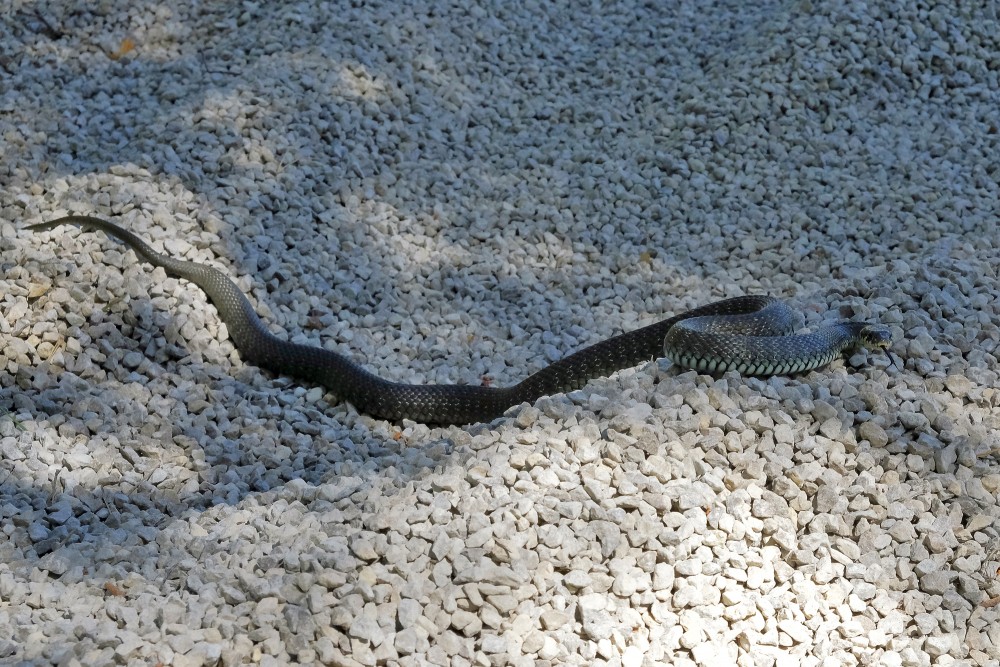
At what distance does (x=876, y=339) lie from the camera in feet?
19.7

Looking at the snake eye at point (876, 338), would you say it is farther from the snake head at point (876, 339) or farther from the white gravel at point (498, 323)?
the white gravel at point (498, 323)

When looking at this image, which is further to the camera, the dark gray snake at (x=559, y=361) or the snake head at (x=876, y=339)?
the snake head at (x=876, y=339)

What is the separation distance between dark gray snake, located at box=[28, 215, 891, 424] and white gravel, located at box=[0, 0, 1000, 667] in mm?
140

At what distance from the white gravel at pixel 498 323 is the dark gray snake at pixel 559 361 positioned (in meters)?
0.14

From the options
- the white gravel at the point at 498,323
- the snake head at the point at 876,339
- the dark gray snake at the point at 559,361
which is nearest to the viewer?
the white gravel at the point at 498,323

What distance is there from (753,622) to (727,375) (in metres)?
1.62

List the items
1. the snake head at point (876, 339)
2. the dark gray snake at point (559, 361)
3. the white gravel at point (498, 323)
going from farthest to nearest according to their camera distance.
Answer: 1. the snake head at point (876, 339)
2. the dark gray snake at point (559, 361)
3. the white gravel at point (498, 323)

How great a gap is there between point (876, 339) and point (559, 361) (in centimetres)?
188

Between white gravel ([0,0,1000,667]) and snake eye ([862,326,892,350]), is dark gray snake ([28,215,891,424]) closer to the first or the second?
snake eye ([862,326,892,350])

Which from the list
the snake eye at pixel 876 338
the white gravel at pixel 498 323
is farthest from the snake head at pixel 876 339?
the white gravel at pixel 498 323

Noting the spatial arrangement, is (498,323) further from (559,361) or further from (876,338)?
(876,338)

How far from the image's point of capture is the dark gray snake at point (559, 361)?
5.77m

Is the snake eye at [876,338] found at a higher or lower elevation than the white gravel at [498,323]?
higher

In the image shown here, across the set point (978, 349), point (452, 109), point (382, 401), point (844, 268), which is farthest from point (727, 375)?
point (452, 109)
